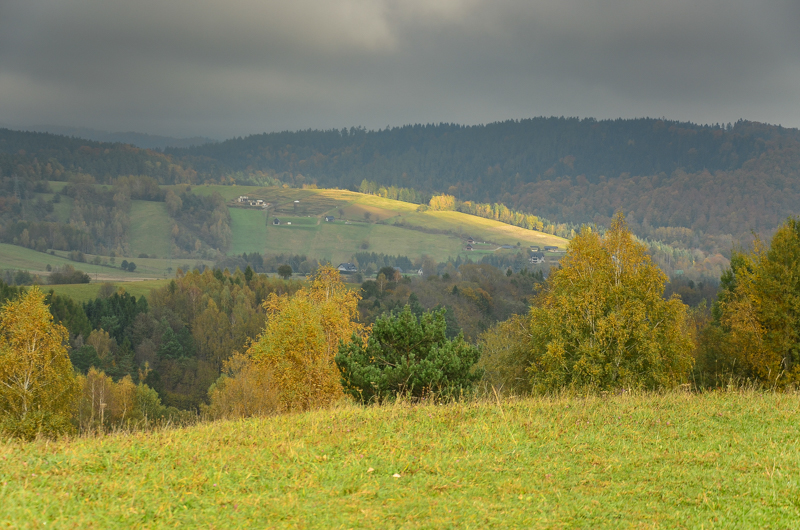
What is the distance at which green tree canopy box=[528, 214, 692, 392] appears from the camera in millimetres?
30297

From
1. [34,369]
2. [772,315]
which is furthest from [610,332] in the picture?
[34,369]

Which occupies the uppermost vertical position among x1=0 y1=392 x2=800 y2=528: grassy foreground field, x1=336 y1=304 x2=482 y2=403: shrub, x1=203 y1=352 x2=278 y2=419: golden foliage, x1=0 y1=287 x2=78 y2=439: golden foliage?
x1=0 y1=392 x2=800 y2=528: grassy foreground field

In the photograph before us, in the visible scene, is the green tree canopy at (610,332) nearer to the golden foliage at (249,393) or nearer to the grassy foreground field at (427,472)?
the grassy foreground field at (427,472)

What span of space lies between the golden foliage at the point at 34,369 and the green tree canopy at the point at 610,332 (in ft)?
101

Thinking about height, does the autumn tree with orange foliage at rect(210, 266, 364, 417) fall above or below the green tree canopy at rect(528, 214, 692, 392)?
below

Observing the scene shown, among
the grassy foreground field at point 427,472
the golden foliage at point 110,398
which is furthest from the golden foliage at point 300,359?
the golden foliage at point 110,398

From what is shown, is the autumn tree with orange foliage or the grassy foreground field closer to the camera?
the grassy foreground field

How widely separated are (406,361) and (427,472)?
1313 centimetres

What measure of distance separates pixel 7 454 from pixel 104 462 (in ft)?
5.71

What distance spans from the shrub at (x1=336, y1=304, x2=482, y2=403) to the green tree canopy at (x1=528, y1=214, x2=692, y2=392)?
5.78 metres

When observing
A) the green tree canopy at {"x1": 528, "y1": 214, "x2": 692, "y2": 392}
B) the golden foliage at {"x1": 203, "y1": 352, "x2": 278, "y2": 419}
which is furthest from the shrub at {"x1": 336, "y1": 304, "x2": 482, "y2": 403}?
the golden foliage at {"x1": 203, "y1": 352, "x2": 278, "y2": 419}

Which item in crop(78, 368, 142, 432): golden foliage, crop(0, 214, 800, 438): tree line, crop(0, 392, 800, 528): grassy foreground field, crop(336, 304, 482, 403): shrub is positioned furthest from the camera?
crop(78, 368, 142, 432): golden foliage

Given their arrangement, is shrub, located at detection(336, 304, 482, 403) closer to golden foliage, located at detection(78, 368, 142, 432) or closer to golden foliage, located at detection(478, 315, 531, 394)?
golden foliage, located at detection(478, 315, 531, 394)

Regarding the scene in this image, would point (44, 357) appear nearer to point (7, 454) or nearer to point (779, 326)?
point (7, 454)
